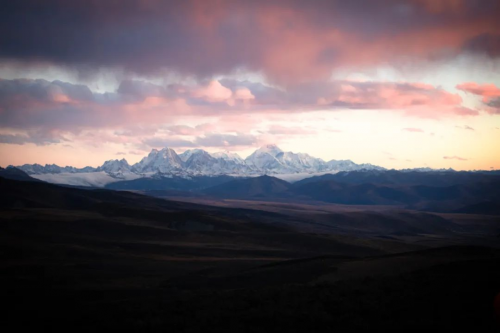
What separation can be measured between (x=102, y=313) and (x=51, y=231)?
2573 inches

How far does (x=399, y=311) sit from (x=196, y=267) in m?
34.8

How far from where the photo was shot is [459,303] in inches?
1023

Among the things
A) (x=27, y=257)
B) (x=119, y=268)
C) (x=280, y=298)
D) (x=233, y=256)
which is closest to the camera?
(x=280, y=298)

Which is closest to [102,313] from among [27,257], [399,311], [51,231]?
[399,311]

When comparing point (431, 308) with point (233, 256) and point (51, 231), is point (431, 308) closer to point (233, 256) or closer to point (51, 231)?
point (233, 256)

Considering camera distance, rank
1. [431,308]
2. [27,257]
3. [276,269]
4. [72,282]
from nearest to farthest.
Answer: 1. [431,308]
2. [72,282]
3. [276,269]
4. [27,257]

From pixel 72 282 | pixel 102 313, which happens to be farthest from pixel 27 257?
pixel 102 313

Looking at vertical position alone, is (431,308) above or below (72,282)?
above

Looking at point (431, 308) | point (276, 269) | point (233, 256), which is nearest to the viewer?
point (431, 308)

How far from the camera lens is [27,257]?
59.8 meters

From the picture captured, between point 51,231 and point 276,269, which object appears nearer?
point 276,269

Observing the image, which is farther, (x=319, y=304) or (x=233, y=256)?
(x=233, y=256)

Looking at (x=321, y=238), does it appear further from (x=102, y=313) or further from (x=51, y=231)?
(x=102, y=313)

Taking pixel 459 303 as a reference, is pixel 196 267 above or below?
below
